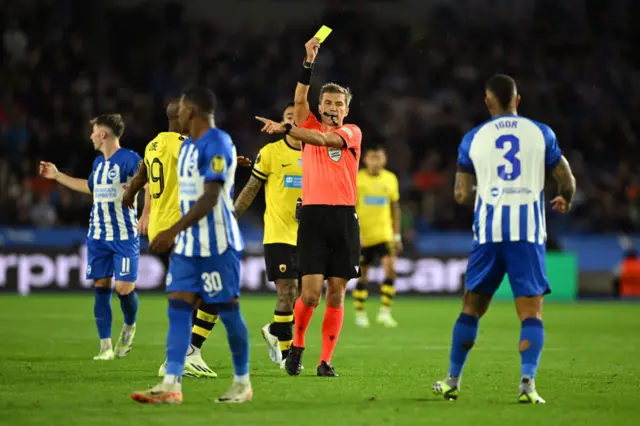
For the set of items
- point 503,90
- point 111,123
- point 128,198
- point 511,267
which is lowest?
point 511,267

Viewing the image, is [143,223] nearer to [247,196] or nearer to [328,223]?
[247,196]

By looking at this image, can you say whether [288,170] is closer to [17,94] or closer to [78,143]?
[78,143]

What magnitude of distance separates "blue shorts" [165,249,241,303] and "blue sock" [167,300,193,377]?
0.39ft

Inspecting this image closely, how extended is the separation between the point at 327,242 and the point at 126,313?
2.71 m

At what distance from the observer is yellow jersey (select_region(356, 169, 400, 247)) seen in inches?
718

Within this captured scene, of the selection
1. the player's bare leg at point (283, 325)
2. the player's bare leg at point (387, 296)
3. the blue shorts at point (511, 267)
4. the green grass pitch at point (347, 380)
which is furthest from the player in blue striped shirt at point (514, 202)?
the player's bare leg at point (387, 296)

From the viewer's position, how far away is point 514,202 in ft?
25.1

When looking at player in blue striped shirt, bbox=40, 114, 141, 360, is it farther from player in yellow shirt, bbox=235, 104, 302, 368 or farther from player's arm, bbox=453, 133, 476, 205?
player's arm, bbox=453, 133, 476, 205

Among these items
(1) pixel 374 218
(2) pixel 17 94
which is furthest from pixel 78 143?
(1) pixel 374 218

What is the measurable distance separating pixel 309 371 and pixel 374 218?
8370mm

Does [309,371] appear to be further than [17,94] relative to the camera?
No

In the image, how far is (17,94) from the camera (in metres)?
28.1

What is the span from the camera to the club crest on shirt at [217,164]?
743 centimetres

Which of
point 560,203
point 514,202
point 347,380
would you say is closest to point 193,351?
point 347,380
